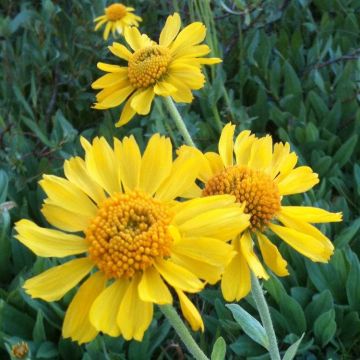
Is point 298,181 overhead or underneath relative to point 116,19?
underneath

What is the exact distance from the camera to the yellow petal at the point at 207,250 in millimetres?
778

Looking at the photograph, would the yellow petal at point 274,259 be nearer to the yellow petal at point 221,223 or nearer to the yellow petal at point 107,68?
the yellow petal at point 221,223

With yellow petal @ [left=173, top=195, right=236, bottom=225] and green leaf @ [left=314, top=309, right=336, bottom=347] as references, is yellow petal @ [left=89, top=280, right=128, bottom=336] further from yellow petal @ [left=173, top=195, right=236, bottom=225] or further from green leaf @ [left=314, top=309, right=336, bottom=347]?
green leaf @ [left=314, top=309, right=336, bottom=347]

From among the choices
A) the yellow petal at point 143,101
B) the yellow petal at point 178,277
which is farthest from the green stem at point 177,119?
the yellow petal at point 178,277

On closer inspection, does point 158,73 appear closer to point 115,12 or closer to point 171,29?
point 171,29

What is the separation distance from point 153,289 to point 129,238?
3.1 inches

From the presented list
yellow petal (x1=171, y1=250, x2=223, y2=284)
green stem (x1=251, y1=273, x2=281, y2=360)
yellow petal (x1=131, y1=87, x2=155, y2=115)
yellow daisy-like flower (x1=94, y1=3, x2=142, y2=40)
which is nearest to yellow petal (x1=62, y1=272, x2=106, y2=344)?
yellow petal (x1=171, y1=250, x2=223, y2=284)

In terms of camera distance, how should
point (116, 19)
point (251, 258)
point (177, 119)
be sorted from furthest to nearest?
point (116, 19), point (177, 119), point (251, 258)

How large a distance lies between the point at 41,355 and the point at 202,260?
906 millimetres

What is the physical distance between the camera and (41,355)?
1.56 meters

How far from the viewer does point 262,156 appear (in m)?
1.06

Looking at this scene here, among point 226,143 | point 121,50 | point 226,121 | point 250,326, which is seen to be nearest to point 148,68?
point 121,50

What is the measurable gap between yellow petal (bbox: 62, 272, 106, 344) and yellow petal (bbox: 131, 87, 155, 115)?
500 mm

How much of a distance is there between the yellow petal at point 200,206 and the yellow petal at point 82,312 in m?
0.13
